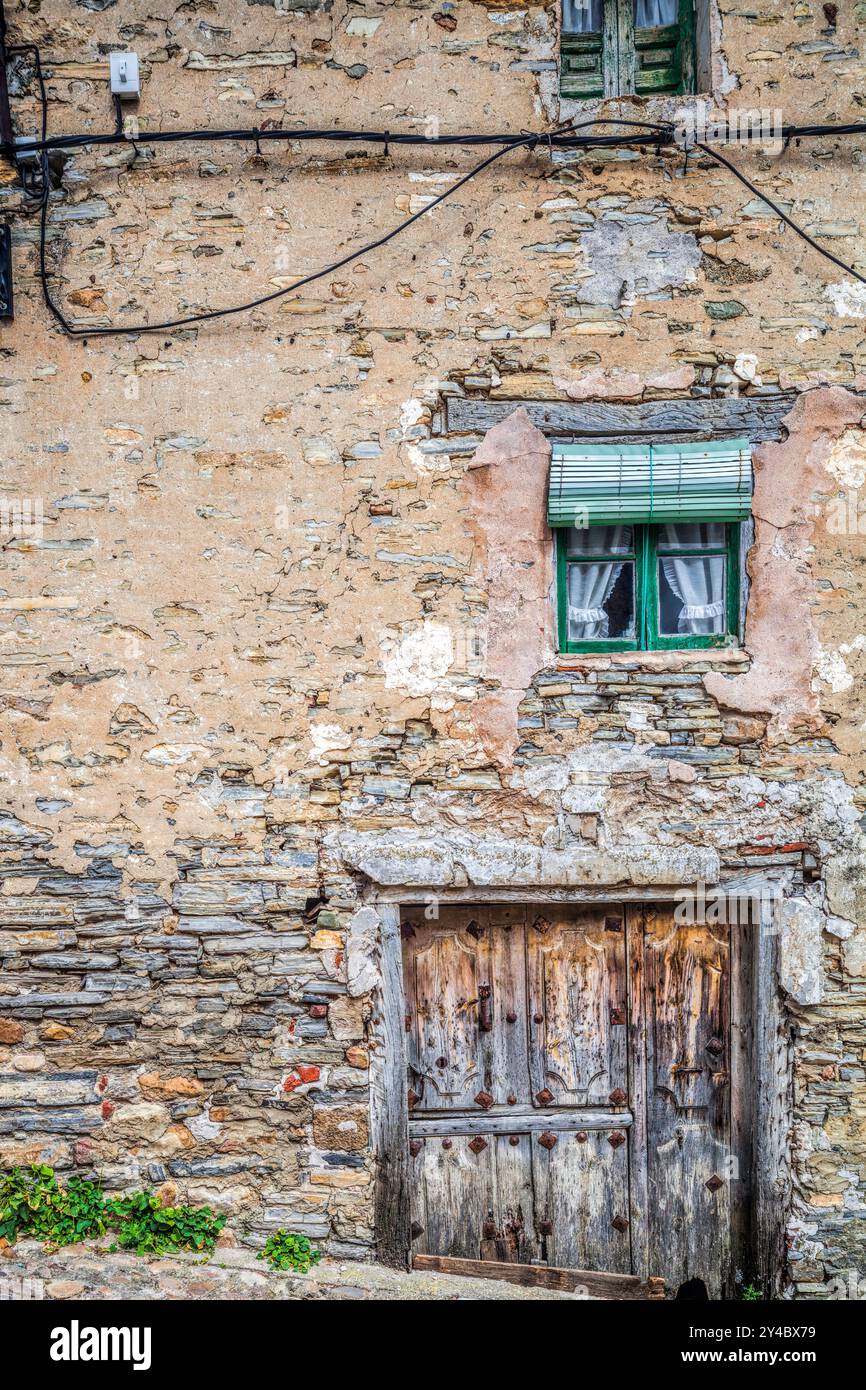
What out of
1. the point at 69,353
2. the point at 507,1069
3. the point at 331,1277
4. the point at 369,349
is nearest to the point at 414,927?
the point at 507,1069

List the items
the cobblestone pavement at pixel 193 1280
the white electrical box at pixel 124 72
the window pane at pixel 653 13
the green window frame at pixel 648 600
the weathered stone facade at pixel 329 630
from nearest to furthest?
1. the cobblestone pavement at pixel 193 1280
2. the white electrical box at pixel 124 72
3. the weathered stone facade at pixel 329 630
4. the green window frame at pixel 648 600
5. the window pane at pixel 653 13

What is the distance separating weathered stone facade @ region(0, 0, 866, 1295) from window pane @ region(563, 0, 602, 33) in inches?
22.9

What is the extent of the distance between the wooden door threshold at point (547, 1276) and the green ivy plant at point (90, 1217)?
97 cm

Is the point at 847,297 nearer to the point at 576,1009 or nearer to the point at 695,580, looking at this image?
the point at 695,580

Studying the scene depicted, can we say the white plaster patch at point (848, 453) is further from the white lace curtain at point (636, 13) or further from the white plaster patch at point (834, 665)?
the white lace curtain at point (636, 13)

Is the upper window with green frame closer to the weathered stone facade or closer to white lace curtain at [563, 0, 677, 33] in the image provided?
the weathered stone facade

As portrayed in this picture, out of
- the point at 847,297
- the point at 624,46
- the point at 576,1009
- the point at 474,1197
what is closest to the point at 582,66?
the point at 624,46

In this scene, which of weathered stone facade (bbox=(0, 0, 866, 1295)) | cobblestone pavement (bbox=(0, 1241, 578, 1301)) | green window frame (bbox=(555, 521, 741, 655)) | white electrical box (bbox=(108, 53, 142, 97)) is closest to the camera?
cobblestone pavement (bbox=(0, 1241, 578, 1301))

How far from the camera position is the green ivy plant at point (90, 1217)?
166 inches

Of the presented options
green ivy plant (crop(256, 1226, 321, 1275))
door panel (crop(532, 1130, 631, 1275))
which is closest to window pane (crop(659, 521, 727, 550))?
door panel (crop(532, 1130, 631, 1275))

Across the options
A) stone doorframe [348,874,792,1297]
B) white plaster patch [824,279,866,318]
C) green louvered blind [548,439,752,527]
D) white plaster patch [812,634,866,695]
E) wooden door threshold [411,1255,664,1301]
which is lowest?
wooden door threshold [411,1255,664,1301]

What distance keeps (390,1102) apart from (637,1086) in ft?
3.59

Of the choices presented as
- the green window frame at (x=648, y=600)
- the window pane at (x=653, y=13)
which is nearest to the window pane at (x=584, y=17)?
the window pane at (x=653, y=13)

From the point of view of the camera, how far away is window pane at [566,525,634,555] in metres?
4.43
